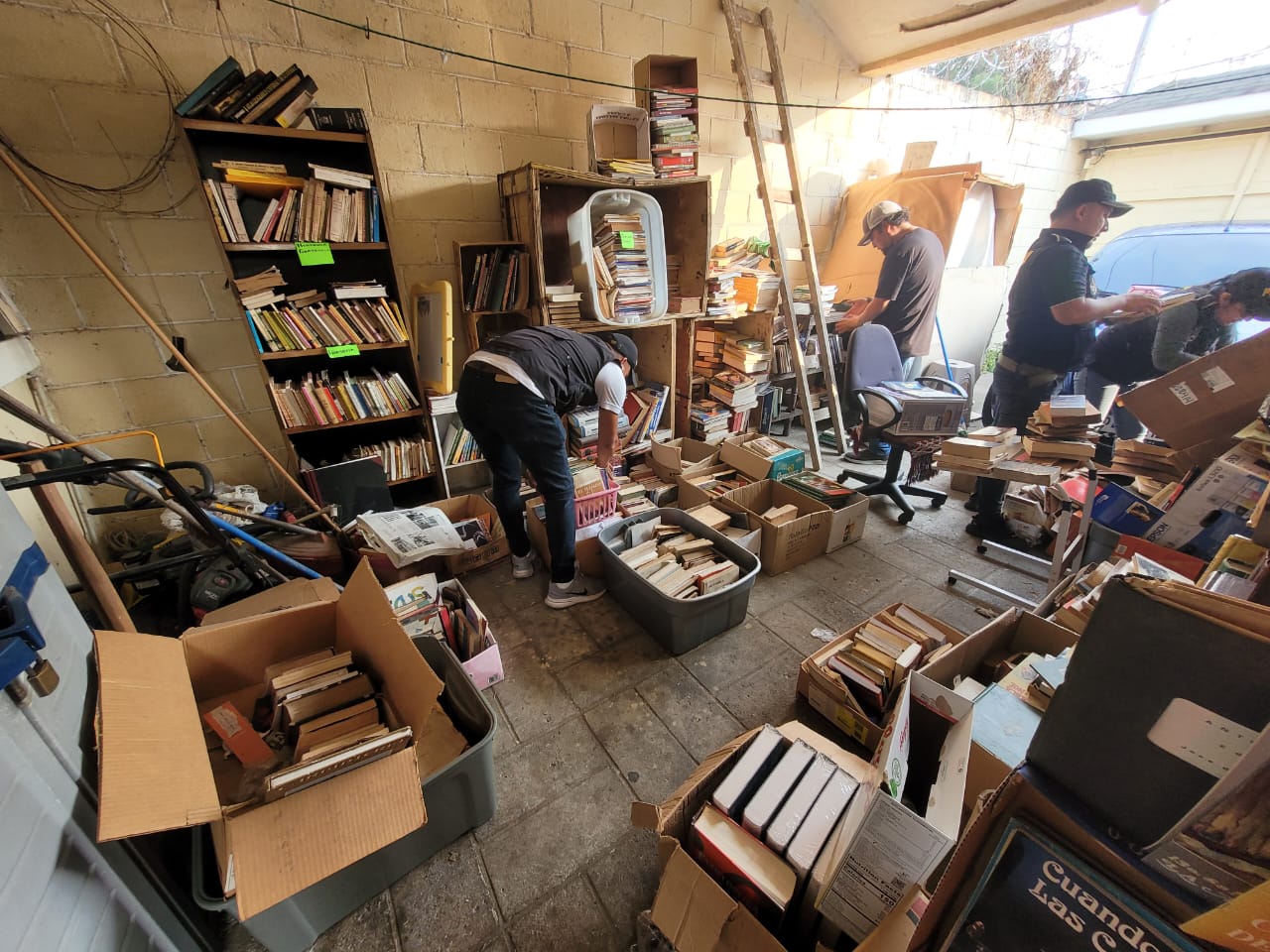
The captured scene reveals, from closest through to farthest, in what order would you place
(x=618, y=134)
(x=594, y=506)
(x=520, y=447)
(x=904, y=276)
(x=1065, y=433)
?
(x=520, y=447), (x=1065, y=433), (x=594, y=506), (x=618, y=134), (x=904, y=276)

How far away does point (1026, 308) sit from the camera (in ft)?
8.34

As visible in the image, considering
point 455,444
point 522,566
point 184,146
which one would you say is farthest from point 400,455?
point 184,146

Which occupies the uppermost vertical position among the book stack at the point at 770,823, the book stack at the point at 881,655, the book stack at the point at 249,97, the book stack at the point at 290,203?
the book stack at the point at 249,97

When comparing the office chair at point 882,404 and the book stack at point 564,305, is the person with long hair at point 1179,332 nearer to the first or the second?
the office chair at point 882,404

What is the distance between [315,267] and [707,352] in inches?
95.5

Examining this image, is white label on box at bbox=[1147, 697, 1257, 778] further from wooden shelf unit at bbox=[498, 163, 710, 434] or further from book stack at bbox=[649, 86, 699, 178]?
book stack at bbox=[649, 86, 699, 178]

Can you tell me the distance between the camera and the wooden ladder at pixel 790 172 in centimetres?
285

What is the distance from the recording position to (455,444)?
2.57m

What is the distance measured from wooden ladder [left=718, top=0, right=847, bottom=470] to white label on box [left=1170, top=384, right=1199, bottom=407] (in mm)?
1734

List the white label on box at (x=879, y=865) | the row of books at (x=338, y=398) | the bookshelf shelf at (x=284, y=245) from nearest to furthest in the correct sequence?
the white label on box at (x=879, y=865)
the bookshelf shelf at (x=284, y=245)
the row of books at (x=338, y=398)

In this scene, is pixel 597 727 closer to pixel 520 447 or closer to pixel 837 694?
pixel 837 694

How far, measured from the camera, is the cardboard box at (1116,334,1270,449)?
1.53m

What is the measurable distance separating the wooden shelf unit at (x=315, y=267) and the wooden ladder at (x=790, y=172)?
223 centimetres

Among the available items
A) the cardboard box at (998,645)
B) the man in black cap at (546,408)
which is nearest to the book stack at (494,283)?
the man in black cap at (546,408)
